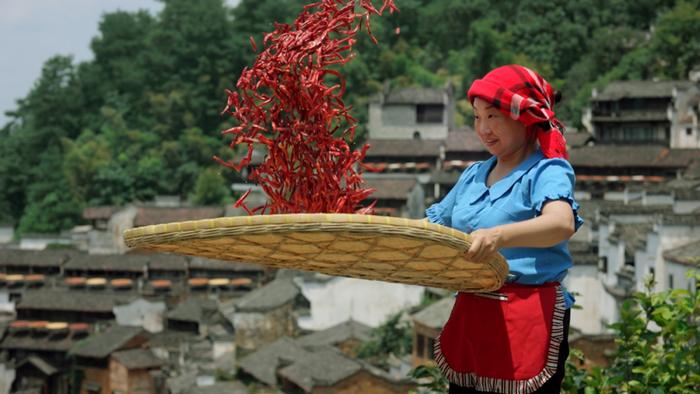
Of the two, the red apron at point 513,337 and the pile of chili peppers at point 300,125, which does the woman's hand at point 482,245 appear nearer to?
the red apron at point 513,337

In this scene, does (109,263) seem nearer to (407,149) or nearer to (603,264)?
(407,149)

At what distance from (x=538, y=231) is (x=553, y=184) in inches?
8.0

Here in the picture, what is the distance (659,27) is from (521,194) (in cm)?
4896

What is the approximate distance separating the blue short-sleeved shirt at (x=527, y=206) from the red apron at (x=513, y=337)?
66 millimetres

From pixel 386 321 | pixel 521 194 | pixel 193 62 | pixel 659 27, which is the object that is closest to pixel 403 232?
pixel 521 194

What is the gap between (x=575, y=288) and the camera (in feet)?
97.3

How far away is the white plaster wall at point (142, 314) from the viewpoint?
42.9 metres

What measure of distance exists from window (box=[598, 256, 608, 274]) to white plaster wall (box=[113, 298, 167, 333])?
19.4 meters

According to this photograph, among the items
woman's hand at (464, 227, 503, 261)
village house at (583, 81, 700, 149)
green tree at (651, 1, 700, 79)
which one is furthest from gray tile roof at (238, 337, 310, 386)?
woman's hand at (464, 227, 503, 261)

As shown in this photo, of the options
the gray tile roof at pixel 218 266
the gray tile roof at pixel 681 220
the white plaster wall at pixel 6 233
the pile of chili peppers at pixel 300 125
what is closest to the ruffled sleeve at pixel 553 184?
the pile of chili peppers at pixel 300 125

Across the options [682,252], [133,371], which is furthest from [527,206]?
[133,371]

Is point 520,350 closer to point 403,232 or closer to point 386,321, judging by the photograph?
point 403,232

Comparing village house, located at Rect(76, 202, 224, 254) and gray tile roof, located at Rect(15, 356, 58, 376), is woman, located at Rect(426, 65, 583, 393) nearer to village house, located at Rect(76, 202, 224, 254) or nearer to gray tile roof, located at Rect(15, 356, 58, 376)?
gray tile roof, located at Rect(15, 356, 58, 376)

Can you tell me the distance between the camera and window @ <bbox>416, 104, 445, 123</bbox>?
5188 centimetres
